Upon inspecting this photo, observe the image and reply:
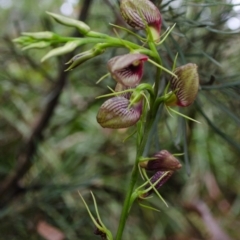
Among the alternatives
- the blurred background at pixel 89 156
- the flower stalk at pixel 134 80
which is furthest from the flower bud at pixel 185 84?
the blurred background at pixel 89 156

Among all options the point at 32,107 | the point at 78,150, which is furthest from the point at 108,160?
the point at 32,107

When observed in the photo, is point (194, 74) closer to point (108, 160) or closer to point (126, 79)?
point (126, 79)

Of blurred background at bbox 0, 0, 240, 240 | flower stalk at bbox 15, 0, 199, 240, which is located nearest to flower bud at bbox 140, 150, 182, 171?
flower stalk at bbox 15, 0, 199, 240

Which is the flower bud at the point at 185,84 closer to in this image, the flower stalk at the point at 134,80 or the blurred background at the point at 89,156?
the flower stalk at the point at 134,80

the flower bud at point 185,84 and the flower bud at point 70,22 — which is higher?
the flower bud at point 70,22

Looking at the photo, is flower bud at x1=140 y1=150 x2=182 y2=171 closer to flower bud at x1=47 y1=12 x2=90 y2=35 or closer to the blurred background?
flower bud at x1=47 y1=12 x2=90 y2=35

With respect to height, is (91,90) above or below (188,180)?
above

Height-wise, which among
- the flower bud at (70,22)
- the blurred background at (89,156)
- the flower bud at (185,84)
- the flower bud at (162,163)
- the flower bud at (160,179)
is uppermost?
the flower bud at (70,22)
